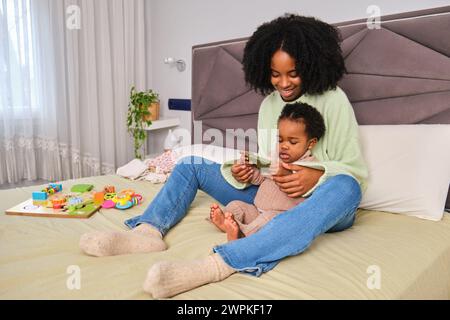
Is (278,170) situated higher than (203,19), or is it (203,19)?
(203,19)

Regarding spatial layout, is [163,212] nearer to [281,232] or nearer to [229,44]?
[281,232]

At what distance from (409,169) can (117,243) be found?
1.06 m

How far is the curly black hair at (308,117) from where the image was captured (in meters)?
1.25

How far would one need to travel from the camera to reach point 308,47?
1.36m

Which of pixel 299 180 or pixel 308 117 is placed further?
pixel 308 117

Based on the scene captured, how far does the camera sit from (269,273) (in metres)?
0.97

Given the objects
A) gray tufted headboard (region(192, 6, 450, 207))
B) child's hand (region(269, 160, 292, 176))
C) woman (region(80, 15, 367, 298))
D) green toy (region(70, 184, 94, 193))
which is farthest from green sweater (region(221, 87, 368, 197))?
green toy (region(70, 184, 94, 193))

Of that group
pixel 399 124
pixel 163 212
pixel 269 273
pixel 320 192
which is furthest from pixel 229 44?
pixel 269 273

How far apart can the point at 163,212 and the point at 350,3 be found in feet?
4.58

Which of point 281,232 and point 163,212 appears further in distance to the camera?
point 163,212

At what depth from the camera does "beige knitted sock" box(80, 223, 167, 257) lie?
1.05 m
